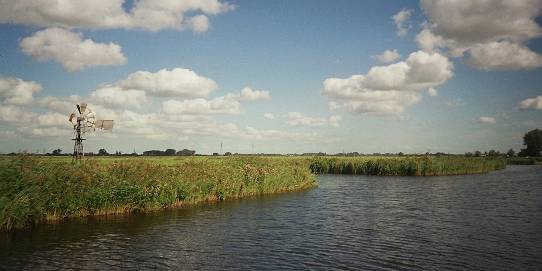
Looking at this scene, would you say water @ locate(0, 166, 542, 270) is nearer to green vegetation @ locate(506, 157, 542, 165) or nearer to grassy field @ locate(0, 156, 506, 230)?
grassy field @ locate(0, 156, 506, 230)

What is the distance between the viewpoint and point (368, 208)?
33781 millimetres

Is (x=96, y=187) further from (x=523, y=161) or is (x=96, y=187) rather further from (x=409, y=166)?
(x=523, y=161)

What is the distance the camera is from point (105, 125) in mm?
43906

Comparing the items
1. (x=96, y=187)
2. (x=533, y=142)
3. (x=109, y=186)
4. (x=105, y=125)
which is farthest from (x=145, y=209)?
(x=533, y=142)

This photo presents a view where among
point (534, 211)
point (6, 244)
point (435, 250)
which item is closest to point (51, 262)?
point (6, 244)

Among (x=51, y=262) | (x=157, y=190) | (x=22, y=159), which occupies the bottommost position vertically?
(x=51, y=262)

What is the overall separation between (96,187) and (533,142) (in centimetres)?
17550

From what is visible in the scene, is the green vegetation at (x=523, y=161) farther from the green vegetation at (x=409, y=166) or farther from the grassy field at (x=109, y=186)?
the grassy field at (x=109, y=186)

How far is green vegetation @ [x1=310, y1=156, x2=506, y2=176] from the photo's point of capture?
238ft

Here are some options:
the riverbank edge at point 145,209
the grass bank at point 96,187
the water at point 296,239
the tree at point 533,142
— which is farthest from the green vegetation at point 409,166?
the tree at point 533,142

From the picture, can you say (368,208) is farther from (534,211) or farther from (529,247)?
(529,247)

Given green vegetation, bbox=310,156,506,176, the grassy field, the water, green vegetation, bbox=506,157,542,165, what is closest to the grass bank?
the grassy field

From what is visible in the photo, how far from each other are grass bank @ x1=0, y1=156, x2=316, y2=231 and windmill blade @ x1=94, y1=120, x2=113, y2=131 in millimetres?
12572

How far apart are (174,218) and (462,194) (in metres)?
30.2
